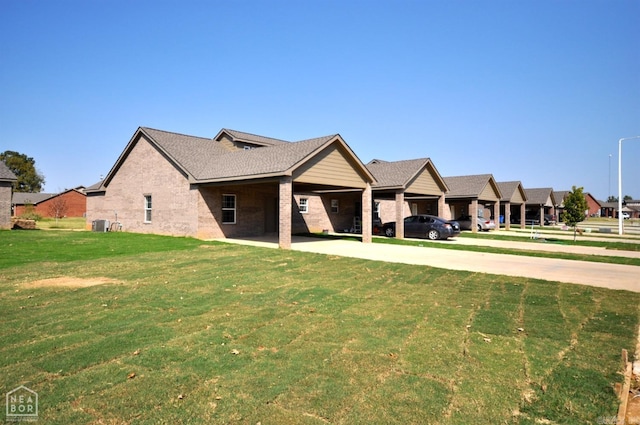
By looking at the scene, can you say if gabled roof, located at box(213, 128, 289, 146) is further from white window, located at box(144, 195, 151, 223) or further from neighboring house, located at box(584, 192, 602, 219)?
neighboring house, located at box(584, 192, 602, 219)

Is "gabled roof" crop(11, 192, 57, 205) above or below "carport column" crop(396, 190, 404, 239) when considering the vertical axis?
above

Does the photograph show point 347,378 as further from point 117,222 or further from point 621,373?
point 117,222

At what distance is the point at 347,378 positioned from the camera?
4.25 m

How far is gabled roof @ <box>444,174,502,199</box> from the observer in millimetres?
33344

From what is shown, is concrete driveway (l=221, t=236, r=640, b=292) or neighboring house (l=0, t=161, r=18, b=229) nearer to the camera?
concrete driveway (l=221, t=236, r=640, b=292)

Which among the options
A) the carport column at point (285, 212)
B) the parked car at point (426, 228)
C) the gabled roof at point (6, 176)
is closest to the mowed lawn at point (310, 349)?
the carport column at point (285, 212)

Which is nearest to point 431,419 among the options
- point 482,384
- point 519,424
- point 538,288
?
point 519,424

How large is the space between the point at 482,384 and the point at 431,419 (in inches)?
40.9

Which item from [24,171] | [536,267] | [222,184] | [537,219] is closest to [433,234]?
[536,267]

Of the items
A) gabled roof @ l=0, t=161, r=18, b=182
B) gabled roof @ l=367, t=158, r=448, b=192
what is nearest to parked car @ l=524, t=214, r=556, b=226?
gabled roof @ l=367, t=158, r=448, b=192

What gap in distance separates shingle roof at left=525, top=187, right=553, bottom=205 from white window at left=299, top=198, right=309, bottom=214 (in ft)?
113

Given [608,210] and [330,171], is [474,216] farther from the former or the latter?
[608,210]

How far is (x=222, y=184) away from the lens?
19750 millimetres

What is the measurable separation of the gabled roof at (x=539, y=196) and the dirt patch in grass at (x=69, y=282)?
168 ft
